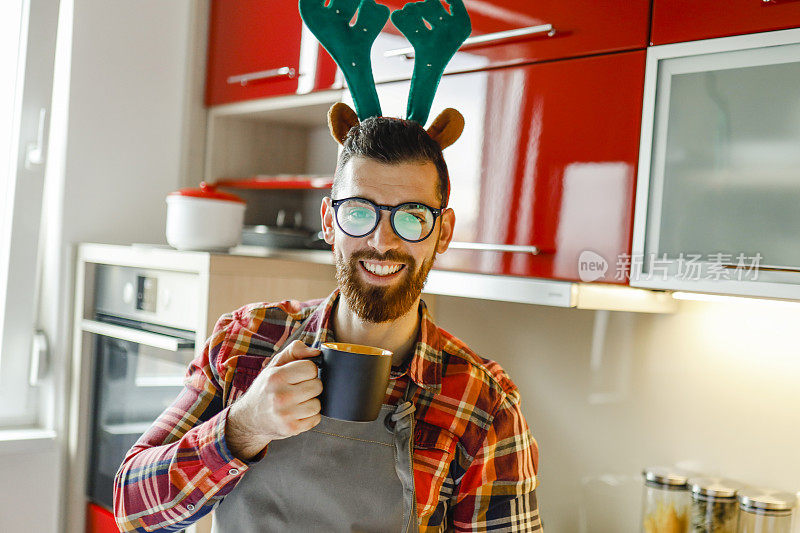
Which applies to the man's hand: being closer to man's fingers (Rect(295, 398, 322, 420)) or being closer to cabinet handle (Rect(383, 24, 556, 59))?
man's fingers (Rect(295, 398, 322, 420))

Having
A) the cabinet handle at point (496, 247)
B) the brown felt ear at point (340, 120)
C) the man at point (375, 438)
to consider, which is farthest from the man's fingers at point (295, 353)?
the cabinet handle at point (496, 247)

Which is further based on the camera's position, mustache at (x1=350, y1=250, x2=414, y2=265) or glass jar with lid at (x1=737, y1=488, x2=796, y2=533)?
glass jar with lid at (x1=737, y1=488, x2=796, y2=533)

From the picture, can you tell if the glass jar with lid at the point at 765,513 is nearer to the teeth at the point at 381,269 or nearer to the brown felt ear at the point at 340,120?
the teeth at the point at 381,269

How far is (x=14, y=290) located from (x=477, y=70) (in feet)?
4.48

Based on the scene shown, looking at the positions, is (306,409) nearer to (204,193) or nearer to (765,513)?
(765,513)

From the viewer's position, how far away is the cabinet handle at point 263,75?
1905mm

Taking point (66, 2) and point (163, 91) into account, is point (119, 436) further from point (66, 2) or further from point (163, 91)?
point (66, 2)

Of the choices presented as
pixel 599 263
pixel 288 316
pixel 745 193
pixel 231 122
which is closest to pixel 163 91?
pixel 231 122

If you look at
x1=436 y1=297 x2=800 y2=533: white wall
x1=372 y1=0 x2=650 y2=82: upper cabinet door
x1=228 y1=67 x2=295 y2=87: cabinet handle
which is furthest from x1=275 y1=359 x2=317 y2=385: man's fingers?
x1=228 y1=67 x2=295 y2=87: cabinet handle

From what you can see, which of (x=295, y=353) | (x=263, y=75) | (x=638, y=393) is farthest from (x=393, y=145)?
(x=263, y=75)

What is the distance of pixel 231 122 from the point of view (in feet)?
7.34

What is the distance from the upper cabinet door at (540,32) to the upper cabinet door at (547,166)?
20 millimetres

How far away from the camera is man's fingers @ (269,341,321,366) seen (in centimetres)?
93

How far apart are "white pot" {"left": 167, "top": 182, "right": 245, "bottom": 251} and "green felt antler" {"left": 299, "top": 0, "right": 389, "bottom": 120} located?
2.42 feet
